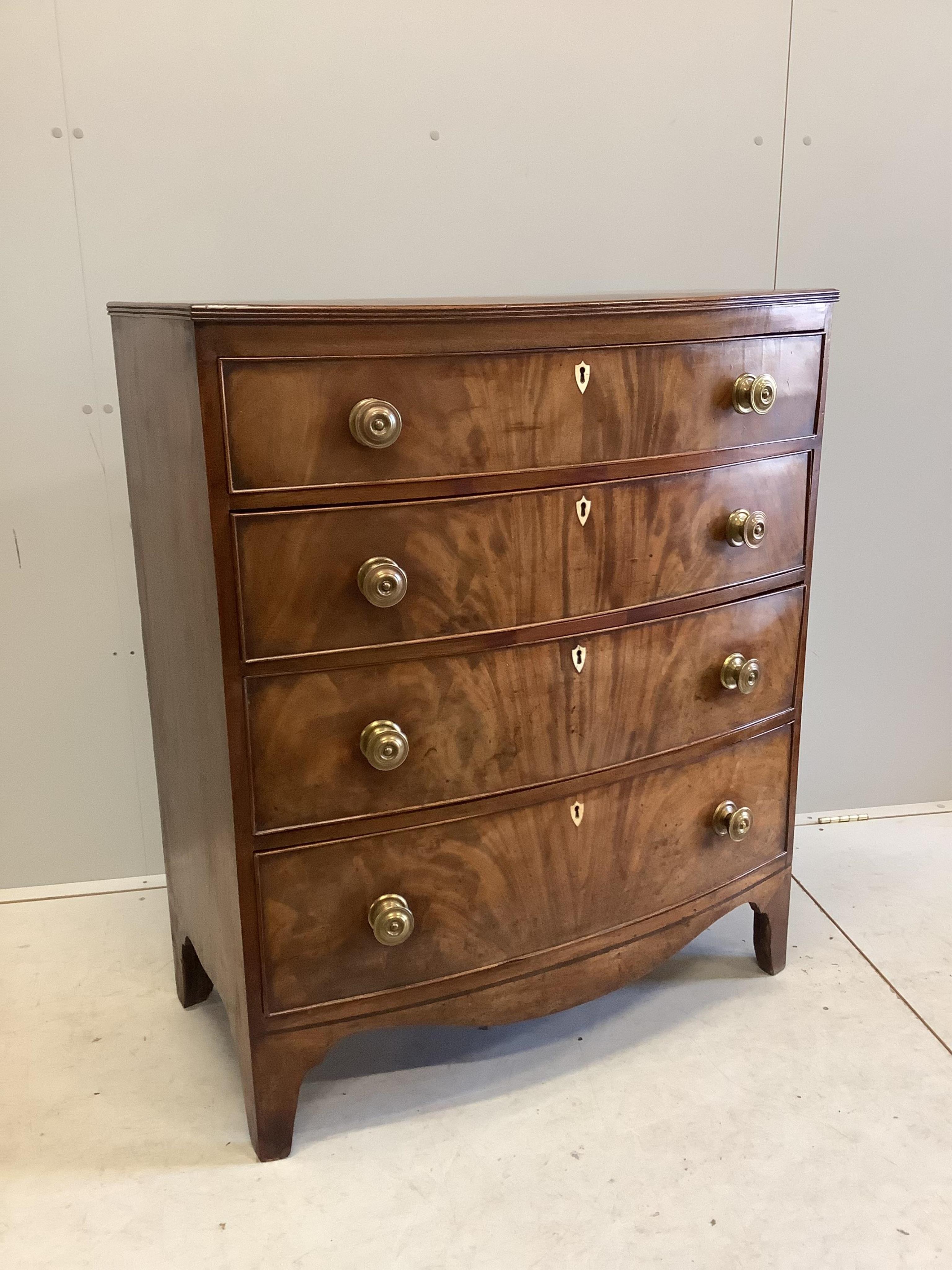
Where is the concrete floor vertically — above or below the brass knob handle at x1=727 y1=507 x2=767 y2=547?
below

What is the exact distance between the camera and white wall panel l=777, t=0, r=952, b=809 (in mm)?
1963

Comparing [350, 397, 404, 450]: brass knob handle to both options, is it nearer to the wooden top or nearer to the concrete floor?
the wooden top

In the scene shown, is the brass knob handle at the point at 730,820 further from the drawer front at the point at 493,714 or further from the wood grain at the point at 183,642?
the wood grain at the point at 183,642

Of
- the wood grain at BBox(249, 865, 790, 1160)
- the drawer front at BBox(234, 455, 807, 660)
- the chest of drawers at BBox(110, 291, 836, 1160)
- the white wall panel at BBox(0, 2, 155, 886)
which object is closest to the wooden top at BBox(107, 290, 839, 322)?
the chest of drawers at BBox(110, 291, 836, 1160)

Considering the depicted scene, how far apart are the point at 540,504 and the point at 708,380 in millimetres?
301

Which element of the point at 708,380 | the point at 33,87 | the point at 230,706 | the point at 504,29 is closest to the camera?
the point at 230,706

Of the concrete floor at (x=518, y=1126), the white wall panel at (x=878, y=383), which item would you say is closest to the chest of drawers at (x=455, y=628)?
the concrete floor at (x=518, y=1126)

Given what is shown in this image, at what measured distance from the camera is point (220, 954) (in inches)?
58.4

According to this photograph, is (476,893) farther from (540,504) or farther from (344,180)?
(344,180)

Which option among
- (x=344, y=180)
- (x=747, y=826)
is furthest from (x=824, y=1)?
(x=747, y=826)

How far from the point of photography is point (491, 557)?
1325 mm

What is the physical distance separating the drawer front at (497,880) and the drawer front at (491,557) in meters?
0.27

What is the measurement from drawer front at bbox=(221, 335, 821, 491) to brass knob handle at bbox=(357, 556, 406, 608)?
0.10 metres

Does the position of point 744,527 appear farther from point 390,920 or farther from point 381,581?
point 390,920
